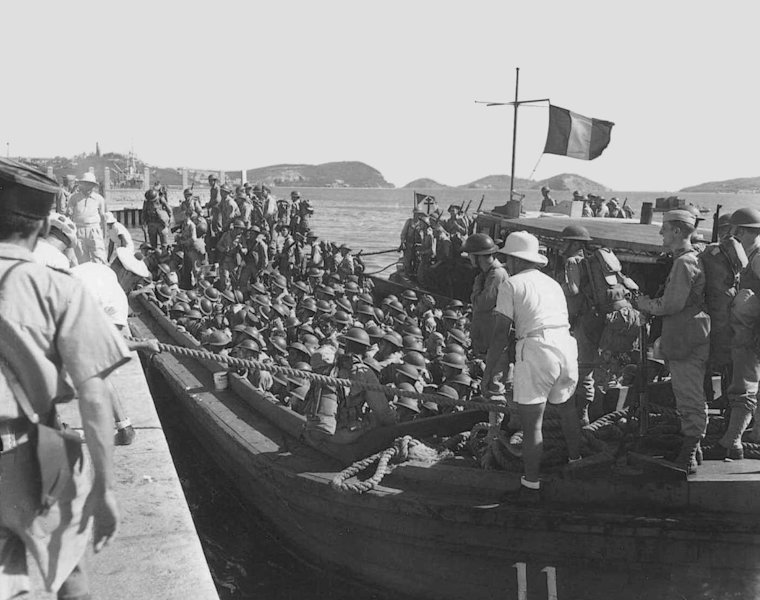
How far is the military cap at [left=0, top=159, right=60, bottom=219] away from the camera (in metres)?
1.99

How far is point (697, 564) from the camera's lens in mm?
4918

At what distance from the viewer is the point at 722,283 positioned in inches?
194

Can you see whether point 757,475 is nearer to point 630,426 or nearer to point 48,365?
point 630,426

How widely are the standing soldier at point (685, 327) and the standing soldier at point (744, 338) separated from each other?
21 centimetres

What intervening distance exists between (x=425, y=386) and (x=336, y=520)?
7.75 feet

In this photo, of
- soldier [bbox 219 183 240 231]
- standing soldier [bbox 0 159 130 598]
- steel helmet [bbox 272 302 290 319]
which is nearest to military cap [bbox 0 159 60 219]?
standing soldier [bbox 0 159 130 598]

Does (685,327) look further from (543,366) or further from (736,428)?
(543,366)

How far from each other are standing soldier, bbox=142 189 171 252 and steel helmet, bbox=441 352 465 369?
44.3ft

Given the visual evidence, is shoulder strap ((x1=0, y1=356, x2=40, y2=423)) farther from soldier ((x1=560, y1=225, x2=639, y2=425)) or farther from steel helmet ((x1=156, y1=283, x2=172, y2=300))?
steel helmet ((x1=156, y1=283, x2=172, y2=300))

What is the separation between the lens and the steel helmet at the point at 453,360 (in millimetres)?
8547

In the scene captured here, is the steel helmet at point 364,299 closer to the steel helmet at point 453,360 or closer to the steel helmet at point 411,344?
the steel helmet at point 411,344

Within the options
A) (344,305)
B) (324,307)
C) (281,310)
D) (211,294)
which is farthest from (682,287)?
(211,294)

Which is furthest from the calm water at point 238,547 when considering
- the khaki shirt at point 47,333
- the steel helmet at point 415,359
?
the khaki shirt at point 47,333

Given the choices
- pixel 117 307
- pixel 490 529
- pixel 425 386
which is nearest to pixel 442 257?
pixel 425 386
